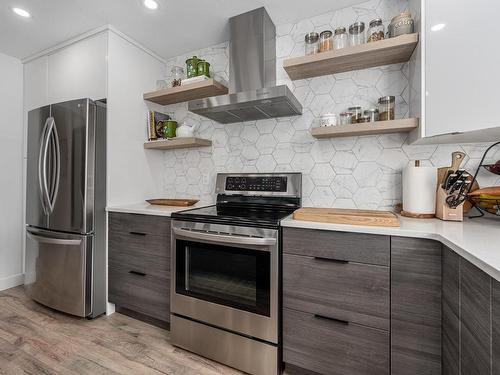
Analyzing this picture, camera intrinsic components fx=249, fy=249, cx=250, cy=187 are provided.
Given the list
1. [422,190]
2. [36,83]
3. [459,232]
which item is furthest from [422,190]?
[36,83]

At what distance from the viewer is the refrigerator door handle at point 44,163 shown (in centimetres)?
210

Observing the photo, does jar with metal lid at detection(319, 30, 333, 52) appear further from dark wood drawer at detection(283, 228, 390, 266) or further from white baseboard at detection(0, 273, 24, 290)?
white baseboard at detection(0, 273, 24, 290)

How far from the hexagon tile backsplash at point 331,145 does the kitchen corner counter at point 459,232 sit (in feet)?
1.37

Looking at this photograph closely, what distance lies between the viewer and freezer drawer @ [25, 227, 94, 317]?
6.30 feet

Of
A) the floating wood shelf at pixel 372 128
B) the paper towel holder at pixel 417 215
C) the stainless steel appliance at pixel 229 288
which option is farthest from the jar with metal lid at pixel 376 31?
the stainless steel appliance at pixel 229 288

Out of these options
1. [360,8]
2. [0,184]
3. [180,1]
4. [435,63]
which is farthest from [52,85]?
[435,63]

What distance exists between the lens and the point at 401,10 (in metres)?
1.67

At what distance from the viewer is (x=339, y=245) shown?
1.24m

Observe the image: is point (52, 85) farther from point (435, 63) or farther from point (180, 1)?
point (435, 63)

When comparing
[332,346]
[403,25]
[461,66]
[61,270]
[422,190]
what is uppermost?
[403,25]

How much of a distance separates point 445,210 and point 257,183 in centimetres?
119

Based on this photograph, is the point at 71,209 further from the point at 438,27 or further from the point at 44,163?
the point at 438,27

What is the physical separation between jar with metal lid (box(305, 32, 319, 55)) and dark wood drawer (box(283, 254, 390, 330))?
1.42 metres

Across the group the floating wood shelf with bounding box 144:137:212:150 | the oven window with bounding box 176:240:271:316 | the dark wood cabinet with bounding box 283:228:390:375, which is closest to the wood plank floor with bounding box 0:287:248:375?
the oven window with bounding box 176:240:271:316
